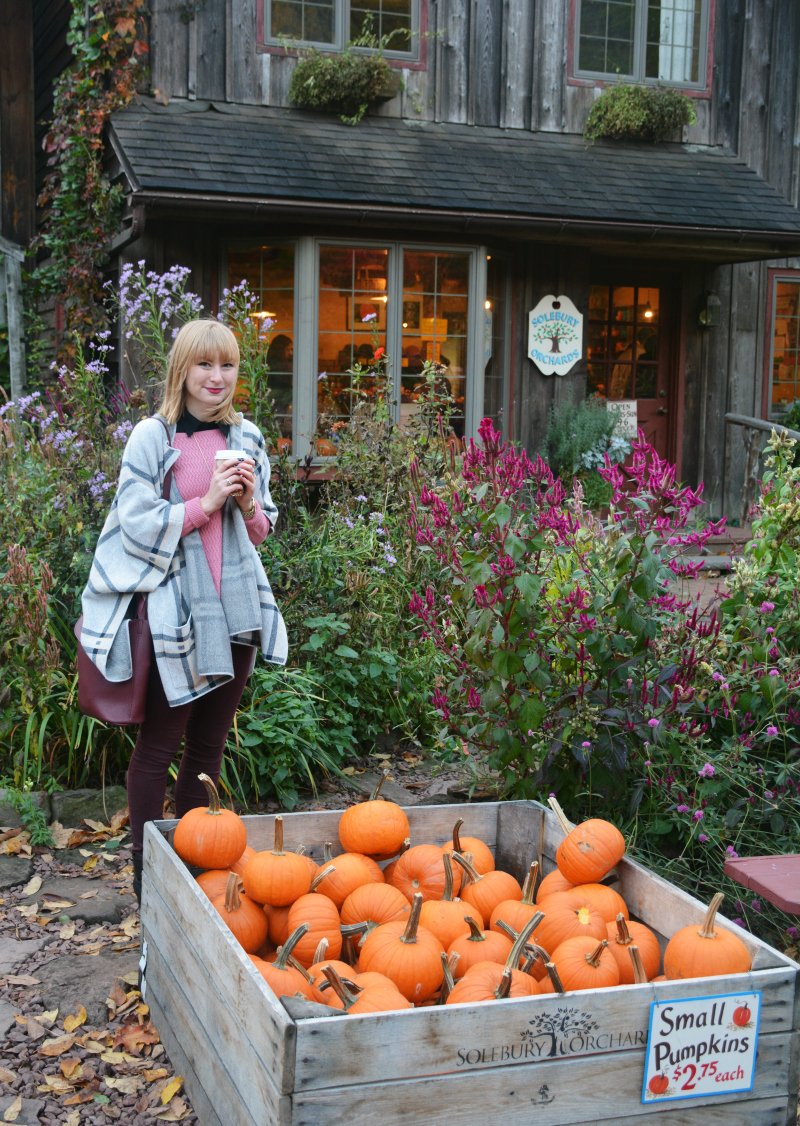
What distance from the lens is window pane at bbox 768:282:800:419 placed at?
33.7 feet

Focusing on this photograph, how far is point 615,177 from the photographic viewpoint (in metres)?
8.83

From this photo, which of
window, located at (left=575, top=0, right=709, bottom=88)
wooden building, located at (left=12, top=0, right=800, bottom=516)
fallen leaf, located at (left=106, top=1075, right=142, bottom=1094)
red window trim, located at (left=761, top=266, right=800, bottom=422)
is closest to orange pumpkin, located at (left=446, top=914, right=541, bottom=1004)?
fallen leaf, located at (left=106, top=1075, right=142, bottom=1094)

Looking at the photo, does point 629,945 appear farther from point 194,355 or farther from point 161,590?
point 194,355

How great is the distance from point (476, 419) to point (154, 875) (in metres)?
6.60

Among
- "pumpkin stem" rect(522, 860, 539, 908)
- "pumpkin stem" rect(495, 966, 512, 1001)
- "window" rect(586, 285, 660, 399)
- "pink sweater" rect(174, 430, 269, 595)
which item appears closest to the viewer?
"pumpkin stem" rect(495, 966, 512, 1001)

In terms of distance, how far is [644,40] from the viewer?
9297 mm

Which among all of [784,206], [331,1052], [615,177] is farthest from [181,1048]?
[784,206]

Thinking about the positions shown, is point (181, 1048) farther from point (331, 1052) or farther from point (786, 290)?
point (786, 290)

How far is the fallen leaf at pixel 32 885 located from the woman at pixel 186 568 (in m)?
0.70

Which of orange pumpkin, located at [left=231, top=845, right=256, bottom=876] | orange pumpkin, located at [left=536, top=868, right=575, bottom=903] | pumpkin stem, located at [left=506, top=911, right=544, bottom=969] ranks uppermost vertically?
pumpkin stem, located at [left=506, top=911, right=544, bottom=969]

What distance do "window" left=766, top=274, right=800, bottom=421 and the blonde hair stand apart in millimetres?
8581

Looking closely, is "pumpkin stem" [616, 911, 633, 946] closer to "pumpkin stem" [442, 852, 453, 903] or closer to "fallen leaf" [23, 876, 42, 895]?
"pumpkin stem" [442, 852, 453, 903]

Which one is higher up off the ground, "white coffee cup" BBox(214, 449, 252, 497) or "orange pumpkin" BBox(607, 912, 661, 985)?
"white coffee cup" BBox(214, 449, 252, 497)

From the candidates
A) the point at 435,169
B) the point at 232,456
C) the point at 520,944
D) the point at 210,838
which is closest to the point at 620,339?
the point at 435,169
